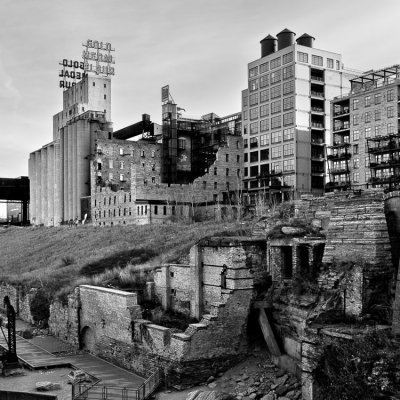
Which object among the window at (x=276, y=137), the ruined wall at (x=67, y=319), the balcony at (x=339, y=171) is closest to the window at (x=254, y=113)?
the window at (x=276, y=137)

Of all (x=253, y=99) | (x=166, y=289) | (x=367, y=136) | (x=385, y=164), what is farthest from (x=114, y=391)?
(x=253, y=99)

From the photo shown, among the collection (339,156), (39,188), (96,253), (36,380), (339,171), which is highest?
(339,156)

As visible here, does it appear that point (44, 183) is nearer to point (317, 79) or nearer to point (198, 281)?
point (317, 79)

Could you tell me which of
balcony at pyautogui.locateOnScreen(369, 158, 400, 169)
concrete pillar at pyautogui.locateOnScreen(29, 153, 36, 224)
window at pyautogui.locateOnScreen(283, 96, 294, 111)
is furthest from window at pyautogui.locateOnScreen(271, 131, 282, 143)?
concrete pillar at pyautogui.locateOnScreen(29, 153, 36, 224)

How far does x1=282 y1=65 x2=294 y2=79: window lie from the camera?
58.9 meters

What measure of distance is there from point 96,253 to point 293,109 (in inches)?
1036

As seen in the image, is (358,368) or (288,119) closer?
(358,368)

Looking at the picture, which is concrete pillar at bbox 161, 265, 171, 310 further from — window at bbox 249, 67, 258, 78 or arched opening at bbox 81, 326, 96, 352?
window at bbox 249, 67, 258, 78

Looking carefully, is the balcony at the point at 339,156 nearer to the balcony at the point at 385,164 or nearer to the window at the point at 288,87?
the balcony at the point at 385,164

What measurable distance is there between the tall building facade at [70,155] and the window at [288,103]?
29.3m

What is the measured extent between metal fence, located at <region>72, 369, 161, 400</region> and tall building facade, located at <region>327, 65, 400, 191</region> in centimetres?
3550

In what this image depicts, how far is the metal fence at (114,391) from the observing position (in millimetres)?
20672

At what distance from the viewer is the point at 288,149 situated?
60469 millimetres

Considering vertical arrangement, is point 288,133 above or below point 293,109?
below
